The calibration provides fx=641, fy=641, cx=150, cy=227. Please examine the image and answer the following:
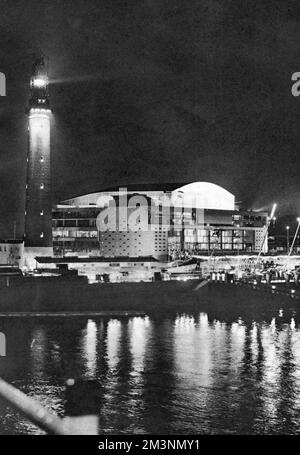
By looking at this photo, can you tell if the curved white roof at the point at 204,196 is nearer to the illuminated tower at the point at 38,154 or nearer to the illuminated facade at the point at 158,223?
the illuminated facade at the point at 158,223

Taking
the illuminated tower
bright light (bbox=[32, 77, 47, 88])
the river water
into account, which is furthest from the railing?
bright light (bbox=[32, 77, 47, 88])

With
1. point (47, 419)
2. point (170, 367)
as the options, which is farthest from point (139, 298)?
point (47, 419)

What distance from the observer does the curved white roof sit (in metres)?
109

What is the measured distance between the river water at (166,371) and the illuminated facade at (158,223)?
6023 centimetres

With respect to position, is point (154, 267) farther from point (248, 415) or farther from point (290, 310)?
point (248, 415)

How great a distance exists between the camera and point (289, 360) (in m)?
16.4

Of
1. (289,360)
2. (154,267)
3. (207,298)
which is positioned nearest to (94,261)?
(154,267)

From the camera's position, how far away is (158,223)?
91.7m

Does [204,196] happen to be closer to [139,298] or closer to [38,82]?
[38,82]

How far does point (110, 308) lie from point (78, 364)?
12.0 meters

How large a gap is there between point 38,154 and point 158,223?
104 ft
